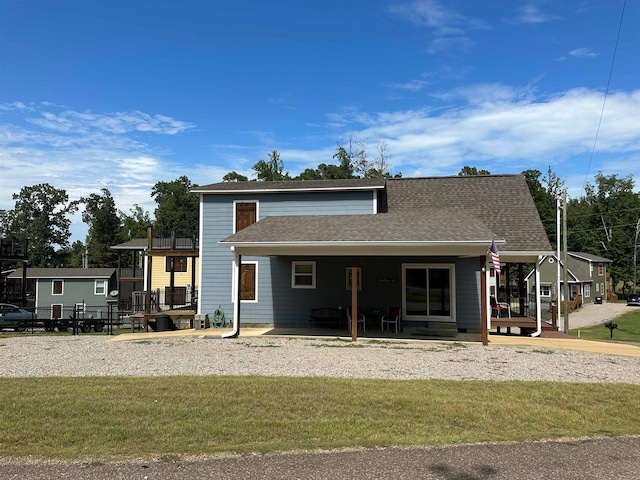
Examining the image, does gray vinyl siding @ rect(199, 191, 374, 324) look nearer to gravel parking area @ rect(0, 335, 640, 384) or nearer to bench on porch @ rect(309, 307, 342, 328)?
bench on porch @ rect(309, 307, 342, 328)

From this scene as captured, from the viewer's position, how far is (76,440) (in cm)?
534

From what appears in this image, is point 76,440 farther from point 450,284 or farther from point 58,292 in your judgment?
point 58,292

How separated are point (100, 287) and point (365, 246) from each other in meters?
35.8

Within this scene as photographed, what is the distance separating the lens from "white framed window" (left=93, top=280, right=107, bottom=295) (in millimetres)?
42938

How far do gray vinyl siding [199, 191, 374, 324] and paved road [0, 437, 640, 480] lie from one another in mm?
13393

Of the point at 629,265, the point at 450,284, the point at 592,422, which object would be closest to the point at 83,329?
the point at 450,284

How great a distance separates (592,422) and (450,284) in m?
10.6

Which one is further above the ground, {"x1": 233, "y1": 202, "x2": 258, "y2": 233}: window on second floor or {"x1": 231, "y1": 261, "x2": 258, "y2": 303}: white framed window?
{"x1": 233, "y1": 202, "x2": 258, "y2": 233}: window on second floor

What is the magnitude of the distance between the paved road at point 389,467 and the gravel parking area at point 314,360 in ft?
12.8

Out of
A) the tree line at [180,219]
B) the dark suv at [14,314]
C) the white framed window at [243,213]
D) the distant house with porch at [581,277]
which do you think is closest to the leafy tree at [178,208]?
the tree line at [180,219]

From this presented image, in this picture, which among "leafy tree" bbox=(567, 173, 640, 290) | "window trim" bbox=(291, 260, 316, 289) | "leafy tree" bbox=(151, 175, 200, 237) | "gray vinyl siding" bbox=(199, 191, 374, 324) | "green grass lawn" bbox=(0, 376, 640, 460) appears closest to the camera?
"green grass lawn" bbox=(0, 376, 640, 460)

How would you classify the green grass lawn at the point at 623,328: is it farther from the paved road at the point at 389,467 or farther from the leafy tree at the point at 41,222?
the leafy tree at the point at 41,222

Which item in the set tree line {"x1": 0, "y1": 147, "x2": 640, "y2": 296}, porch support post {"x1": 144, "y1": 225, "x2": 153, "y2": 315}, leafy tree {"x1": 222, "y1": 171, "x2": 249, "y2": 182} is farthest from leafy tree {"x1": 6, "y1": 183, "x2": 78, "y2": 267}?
porch support post {"x1": 144, "y1": 225, "x2": 153, "y2": 315}

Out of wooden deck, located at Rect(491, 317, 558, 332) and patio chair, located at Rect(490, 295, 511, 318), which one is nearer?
wooden deck, located at Rect(491, 317, 558, 332)
